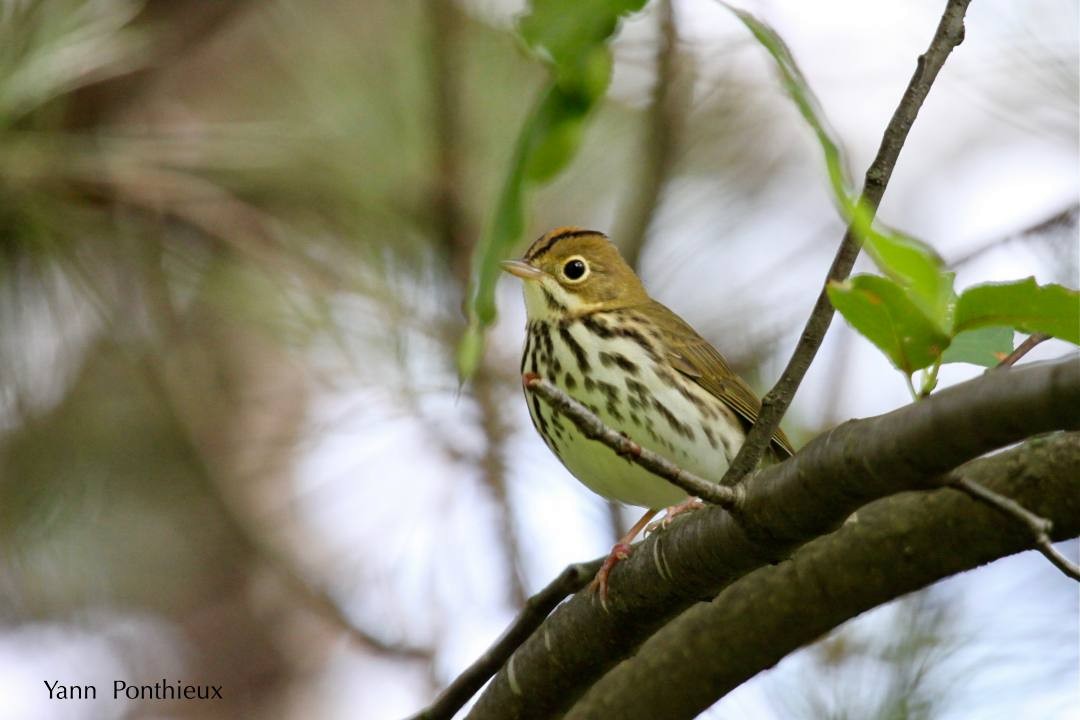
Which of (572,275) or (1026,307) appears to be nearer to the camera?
(1026,307)

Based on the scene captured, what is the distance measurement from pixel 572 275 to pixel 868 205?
2.26 meters

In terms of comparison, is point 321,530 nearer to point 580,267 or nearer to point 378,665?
point 378,665

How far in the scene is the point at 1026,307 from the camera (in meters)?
1.05

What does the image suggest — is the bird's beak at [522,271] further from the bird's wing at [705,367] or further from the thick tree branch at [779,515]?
the thick tree branch at [779,515]

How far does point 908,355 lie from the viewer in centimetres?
112

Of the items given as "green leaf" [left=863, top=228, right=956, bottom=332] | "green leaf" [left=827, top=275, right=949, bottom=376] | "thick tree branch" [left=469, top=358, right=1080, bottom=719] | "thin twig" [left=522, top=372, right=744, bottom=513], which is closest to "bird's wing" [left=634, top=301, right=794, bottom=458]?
"thick tree branch" [left=469, top=358, right=1080, bottom=719]

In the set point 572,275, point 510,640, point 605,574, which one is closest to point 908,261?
point 605,574

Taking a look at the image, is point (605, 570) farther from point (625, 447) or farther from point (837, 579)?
point (625, 447)

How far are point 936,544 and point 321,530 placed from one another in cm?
331

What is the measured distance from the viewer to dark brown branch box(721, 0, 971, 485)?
1153 mm

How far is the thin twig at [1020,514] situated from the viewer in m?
1.30

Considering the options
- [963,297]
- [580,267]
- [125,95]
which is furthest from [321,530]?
[963,297]

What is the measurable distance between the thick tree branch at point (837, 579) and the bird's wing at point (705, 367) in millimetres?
993

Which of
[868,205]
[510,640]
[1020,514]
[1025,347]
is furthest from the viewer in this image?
[510,640]
